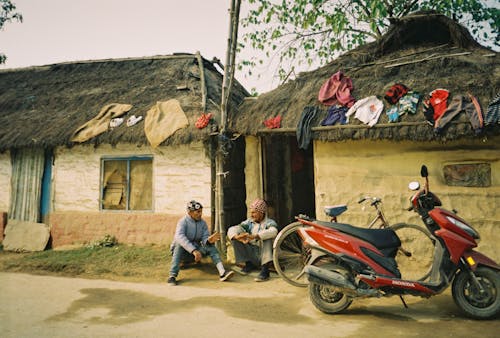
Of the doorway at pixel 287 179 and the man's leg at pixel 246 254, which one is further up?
the doorway at pixel 287 179

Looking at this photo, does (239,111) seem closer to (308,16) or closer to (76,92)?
(308,16)

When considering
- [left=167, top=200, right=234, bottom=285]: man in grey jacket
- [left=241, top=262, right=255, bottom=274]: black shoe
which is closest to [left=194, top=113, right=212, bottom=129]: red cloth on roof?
[left=167, top=200, right=234, bottom=285]: man in grey jacket

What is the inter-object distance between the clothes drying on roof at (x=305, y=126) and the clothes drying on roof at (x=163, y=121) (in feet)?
7.95

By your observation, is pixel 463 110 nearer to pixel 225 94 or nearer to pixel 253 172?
pixel 253 172

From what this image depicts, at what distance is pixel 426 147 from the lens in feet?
19.5

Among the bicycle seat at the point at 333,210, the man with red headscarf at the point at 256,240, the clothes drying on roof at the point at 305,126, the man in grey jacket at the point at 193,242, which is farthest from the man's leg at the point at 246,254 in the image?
the bicycle seat at the point at 333,210

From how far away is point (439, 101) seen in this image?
569 cm

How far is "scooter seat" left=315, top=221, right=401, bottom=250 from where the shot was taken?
13.7 feet

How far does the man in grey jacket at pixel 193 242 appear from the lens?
5879 millimetres

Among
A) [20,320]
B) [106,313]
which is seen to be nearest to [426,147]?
[106,313]

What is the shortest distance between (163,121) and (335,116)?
3.56m

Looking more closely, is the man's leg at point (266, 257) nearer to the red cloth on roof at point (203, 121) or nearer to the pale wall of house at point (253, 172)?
the pale wall of house at point (253, 172)

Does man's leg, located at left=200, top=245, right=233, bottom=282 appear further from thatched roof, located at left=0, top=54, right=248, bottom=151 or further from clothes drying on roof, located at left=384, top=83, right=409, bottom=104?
clothes drying on roof, located at left=384, top=83, right=409, bottom=104

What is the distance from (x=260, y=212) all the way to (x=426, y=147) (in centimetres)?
274
